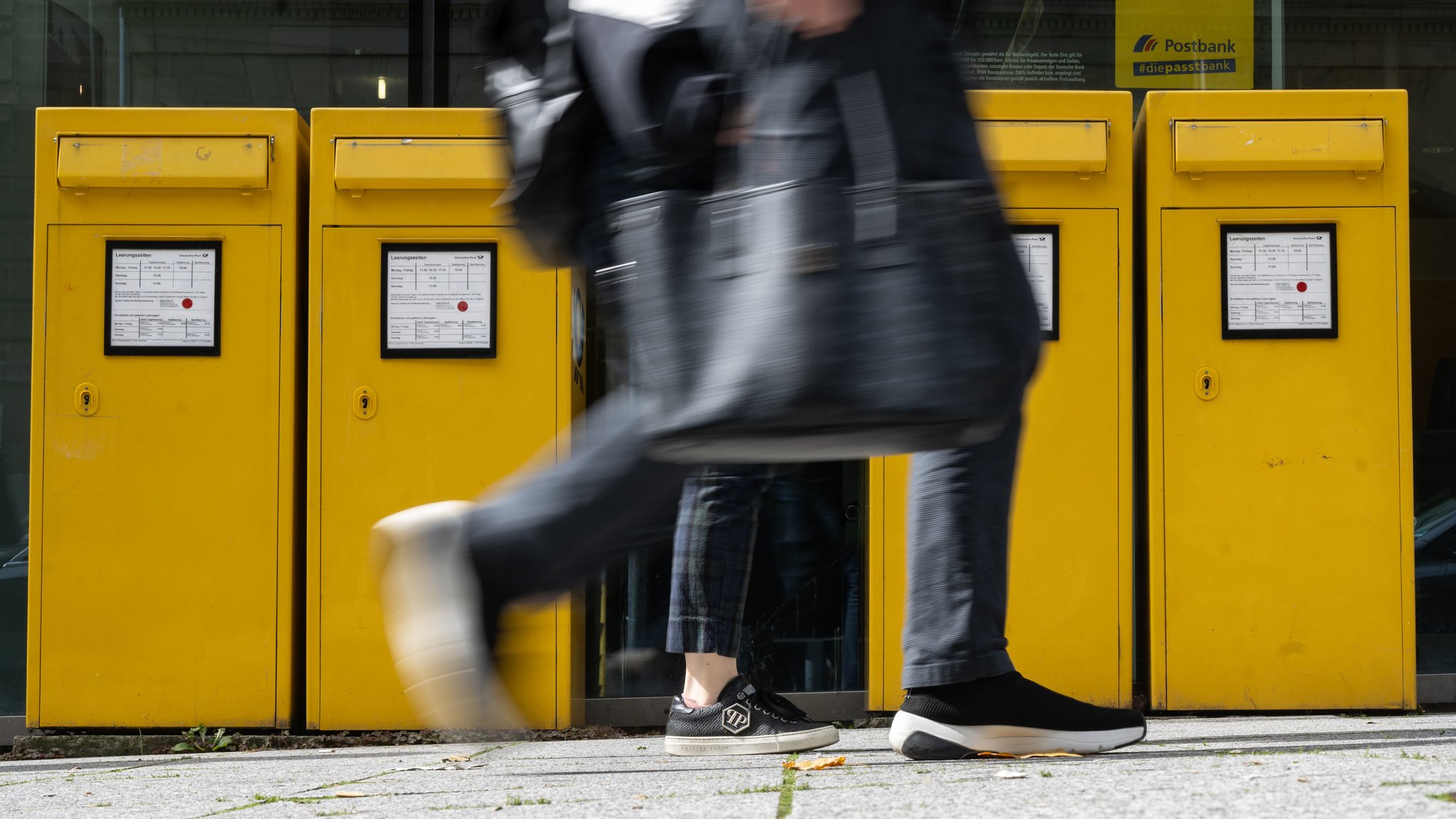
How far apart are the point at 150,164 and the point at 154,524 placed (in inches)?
41.4

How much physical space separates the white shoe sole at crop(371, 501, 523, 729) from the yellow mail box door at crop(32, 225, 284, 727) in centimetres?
255

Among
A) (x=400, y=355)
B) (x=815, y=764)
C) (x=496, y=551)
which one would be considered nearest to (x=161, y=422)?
(x=400, y=355)

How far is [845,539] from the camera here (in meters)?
4.48

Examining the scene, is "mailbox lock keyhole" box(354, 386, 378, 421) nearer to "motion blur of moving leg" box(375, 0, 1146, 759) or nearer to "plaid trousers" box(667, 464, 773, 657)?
"plaid trousers" box(667, 464, 773, 657)

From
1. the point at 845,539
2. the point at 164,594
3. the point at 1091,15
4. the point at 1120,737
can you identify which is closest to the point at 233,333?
the point at 164,594

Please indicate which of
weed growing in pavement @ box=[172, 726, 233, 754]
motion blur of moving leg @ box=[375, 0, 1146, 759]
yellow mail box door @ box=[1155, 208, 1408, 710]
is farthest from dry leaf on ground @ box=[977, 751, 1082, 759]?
weed growing in pavement @ box=[172, 726, 233, 754]

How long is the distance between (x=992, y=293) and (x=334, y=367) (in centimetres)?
290

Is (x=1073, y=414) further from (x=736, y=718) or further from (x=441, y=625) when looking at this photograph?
(x=441, y=625)

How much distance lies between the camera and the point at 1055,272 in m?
3.88

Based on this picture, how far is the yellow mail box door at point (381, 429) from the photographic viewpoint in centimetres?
386

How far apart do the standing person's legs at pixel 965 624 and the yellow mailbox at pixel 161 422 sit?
2.31m

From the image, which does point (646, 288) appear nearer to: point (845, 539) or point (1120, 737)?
point (1120, 737)

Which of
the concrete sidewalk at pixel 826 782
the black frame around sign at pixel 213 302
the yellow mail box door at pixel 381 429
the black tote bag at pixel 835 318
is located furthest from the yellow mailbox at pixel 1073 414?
the black tote bag at pixel 835 318

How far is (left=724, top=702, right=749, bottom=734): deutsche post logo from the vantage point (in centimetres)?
267
